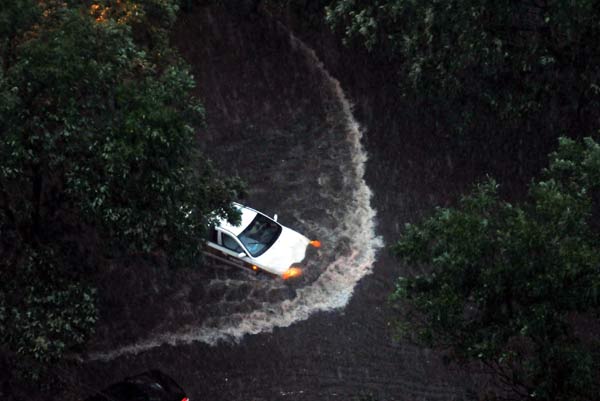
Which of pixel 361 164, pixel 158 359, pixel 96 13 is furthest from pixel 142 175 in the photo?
pixel 361 164

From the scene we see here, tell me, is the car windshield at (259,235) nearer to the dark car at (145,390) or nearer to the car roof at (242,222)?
the car roof at (242,222)

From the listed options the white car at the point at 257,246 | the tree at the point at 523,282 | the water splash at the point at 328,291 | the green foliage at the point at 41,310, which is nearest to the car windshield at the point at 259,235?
the white car at the point at 257,246

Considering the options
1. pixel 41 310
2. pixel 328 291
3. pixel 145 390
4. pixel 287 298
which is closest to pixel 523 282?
pixel 145 390

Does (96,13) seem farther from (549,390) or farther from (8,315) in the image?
(549,390)

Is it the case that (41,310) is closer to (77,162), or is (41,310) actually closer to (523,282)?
(77,162)

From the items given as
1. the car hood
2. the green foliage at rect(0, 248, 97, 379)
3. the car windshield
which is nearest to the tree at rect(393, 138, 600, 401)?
the green foliage at rect(0, 248, 97, 379)

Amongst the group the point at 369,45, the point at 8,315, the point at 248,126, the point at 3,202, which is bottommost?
the point at 8,315

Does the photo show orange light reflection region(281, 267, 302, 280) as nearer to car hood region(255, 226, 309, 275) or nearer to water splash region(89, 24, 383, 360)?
car hood region(255, 226, 309, 275)
